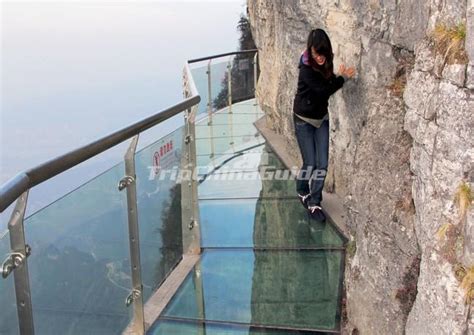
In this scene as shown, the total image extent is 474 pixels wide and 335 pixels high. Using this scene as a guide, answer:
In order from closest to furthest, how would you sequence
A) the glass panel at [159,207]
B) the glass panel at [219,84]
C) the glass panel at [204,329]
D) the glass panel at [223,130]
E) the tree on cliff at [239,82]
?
the glass panel at [159,207], the glass panel at [204,329], the glass panel at [223,130], the glass panel at [219,84], the tree on cliff at [239,82]

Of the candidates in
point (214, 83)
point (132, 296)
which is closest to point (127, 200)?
point (132, 296)

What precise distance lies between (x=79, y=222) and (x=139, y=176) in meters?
0.82

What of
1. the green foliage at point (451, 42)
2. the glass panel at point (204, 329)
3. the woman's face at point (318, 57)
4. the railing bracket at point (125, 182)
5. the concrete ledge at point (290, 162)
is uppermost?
the green foliage at point (451, 42)

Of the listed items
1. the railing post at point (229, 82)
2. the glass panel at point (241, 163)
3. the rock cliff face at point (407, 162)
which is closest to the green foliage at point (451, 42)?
the rock cliff face at point (407, 162)

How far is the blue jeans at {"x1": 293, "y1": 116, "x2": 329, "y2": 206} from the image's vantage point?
5.02 metres

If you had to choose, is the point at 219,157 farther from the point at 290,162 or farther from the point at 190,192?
the point at 190,192

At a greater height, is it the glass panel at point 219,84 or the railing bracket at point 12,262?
the railing bracket at point 12,262

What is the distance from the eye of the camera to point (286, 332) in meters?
3.76

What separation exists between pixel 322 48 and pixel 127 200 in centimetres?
194

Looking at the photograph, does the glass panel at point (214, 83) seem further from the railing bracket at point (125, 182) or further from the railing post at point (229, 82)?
the railing bracket at point (125, 182)

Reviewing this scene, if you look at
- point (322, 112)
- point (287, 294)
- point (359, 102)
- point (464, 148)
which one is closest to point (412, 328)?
point (464, 148)

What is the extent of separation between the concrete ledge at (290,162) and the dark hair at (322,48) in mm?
1182

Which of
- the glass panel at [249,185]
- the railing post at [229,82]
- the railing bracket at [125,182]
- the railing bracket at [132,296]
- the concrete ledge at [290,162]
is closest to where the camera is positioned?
the railing bracket at [125,182]

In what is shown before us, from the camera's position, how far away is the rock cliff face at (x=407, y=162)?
2275 millimetres
